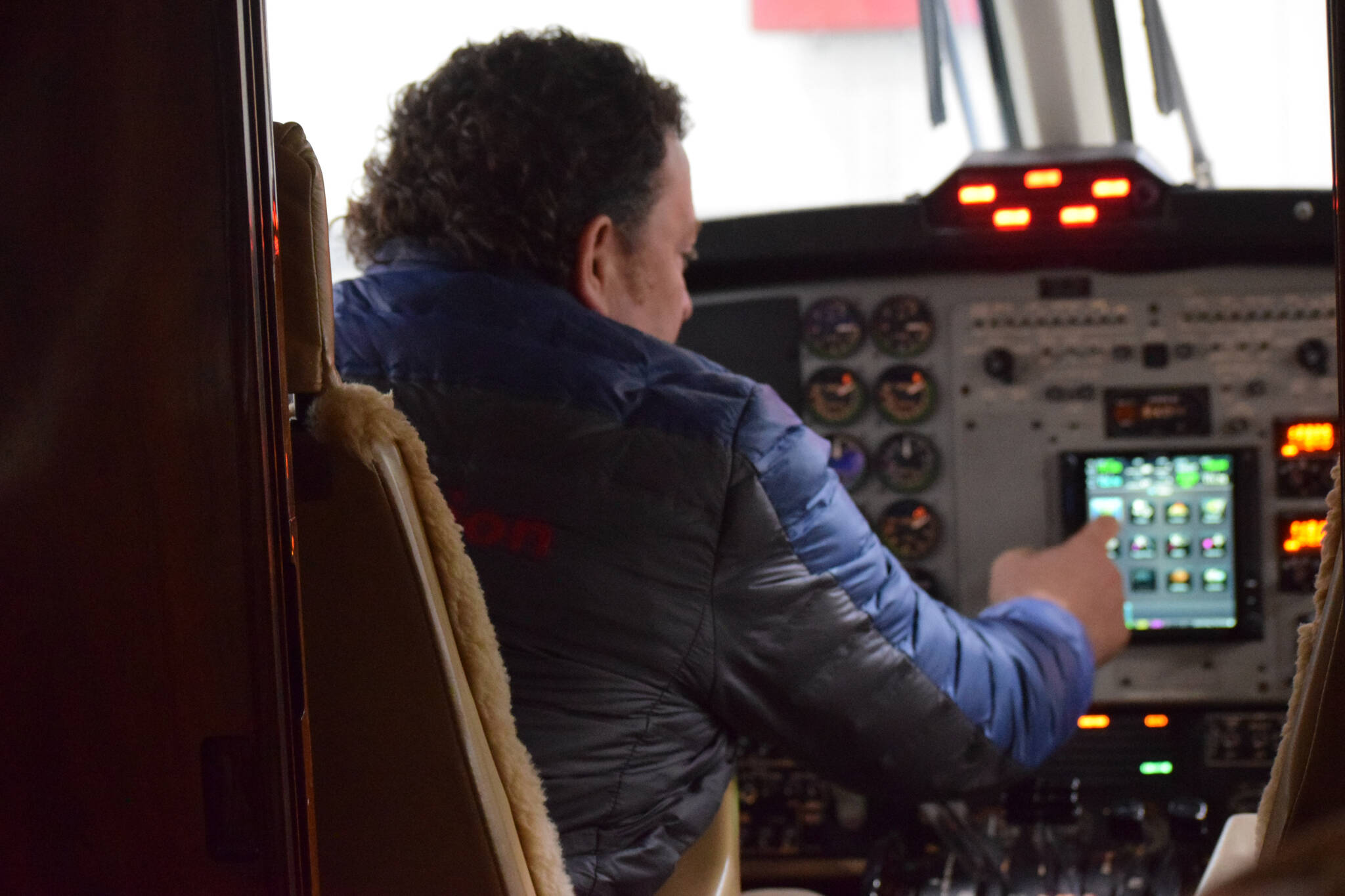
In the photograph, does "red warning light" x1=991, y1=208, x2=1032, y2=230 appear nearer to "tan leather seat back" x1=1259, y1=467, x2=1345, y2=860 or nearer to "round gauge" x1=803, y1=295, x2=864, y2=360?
"round gauge" x1=803, y1=295, x2=864, y2=360

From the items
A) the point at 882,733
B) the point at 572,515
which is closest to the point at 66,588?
the point at 572,515

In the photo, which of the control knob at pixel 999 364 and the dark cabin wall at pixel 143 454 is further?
the control knob at pixel 999 364

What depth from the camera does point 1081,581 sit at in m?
2.07

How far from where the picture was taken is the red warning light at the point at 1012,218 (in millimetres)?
2193

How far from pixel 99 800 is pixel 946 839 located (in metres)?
1.80

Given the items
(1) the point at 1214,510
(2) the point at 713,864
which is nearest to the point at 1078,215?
(1) the point at 1214,510

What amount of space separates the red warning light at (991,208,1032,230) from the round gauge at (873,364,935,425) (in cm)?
31

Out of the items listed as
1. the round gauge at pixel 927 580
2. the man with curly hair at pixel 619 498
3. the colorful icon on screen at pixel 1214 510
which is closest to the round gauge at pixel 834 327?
the round gauge at pixel 927 580

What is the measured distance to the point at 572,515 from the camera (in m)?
1.21

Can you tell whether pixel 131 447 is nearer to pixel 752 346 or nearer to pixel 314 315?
pixel 314 315

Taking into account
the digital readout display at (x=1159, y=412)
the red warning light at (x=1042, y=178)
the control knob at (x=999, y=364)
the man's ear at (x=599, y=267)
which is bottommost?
the digital readout display at (x=1159, y=412)

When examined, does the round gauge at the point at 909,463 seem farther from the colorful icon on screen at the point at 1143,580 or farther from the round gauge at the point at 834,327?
the colorful icon on screen at the point at 1143,580

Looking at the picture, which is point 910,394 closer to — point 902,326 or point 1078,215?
point 902,326

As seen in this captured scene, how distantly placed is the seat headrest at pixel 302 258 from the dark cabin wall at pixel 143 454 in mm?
131
